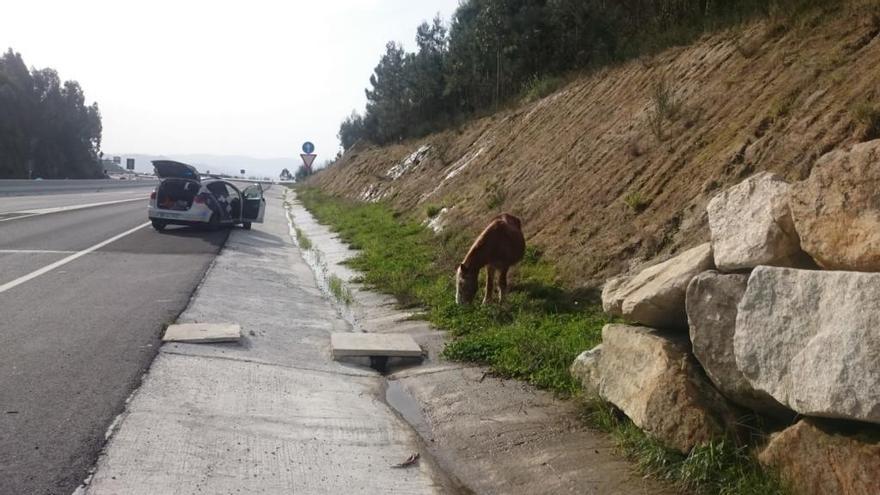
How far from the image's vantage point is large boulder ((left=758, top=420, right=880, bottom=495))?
421 cm

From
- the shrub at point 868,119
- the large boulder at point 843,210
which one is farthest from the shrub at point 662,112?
the large boulder at point 843,210

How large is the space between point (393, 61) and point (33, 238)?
44.6 meters

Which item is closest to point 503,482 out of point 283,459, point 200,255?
point 283,459

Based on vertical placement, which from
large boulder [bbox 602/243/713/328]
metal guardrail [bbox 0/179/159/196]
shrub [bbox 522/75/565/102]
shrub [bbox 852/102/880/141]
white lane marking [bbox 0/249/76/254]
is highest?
shrub [bbox 522/75/565/102]

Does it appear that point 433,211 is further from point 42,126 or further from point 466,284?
point 42,126

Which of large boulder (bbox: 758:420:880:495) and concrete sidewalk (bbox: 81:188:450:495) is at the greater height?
large boulder (bbox: 758:420:880:495)

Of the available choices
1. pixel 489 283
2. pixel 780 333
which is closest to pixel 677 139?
pixel 489 283

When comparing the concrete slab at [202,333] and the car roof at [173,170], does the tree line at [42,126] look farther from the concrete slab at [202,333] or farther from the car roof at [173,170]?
the concrete slab at [202,333]

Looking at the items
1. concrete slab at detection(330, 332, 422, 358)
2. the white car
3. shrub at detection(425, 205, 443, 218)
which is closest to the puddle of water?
concrete slab at detection(330, 332, 422, 358)

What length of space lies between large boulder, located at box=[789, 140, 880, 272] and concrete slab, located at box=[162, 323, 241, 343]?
250 inches

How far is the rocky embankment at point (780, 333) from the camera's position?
431cm

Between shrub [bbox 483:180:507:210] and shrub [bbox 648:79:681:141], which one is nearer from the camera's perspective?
shrub [bbox 648:79:681:141]

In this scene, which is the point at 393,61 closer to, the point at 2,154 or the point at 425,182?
the point at 2,154

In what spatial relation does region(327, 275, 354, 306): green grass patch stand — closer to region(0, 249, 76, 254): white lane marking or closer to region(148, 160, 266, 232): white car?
region(0, 249, 76, 254): white lane marking
